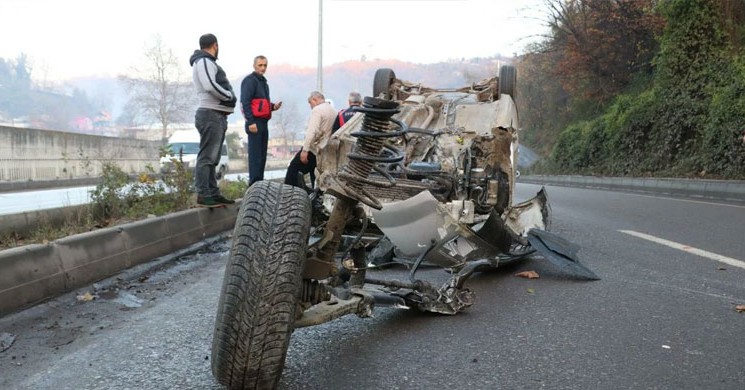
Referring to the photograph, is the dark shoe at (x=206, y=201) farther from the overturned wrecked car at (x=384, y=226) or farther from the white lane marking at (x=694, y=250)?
Answer: the white lane marking at (x=694, y=250)

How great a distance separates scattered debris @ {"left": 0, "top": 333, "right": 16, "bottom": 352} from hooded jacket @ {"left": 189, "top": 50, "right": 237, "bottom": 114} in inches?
157

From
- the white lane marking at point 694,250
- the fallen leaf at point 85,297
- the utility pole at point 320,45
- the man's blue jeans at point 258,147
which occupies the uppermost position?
the utility pole at point 320,45

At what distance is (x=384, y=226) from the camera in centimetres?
495

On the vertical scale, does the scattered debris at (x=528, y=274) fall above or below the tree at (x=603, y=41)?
below

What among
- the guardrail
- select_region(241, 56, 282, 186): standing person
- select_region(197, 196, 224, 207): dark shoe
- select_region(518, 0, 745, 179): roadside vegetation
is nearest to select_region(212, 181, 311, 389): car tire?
select_region(197, 196, 224, 207): dark shoe

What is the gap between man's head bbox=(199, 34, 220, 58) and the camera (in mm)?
7098

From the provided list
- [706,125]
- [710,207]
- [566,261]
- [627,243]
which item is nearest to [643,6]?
[706,125]

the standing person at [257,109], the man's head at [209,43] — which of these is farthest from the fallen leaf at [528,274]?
the man's head at [209,43]

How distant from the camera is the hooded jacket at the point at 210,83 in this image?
696 centimetres

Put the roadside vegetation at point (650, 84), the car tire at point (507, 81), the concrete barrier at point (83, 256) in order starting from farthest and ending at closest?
the roadside vegetation at point (650, 84)
the car tire at point (507, 81)
the concrete barrier at point (83, 256)

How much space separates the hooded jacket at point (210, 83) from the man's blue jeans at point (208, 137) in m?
0.10

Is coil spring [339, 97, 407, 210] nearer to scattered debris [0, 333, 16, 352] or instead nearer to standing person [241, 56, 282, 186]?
scattered debris [0, 333, 16, 352]

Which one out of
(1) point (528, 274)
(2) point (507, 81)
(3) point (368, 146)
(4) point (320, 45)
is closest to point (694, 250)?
(1) point (528, 274)

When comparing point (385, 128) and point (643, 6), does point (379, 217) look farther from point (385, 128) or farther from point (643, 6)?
point (643, 6)
